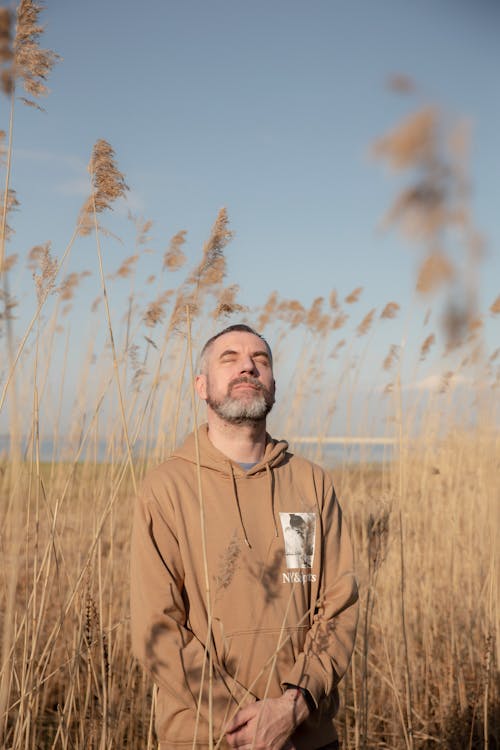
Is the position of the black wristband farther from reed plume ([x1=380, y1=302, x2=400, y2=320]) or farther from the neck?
reed plume ([x1=380, y1=302, x2=400, y2=320])

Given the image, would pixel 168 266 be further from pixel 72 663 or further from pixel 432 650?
pixel 432 650

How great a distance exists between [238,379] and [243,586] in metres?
0.54

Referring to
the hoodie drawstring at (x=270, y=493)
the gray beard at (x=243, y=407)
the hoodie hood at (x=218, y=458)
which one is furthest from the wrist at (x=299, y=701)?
the gray beard at (x=243, y=407)

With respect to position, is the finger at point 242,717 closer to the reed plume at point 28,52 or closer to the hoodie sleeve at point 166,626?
the hoodie sleeve at point 166,626

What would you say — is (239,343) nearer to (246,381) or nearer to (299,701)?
(246,381)

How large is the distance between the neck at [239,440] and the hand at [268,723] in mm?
590

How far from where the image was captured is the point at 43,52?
1.41 meters

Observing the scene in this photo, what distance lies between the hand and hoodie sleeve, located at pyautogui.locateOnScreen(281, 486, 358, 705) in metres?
0.05

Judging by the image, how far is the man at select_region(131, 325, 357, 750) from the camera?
1.46 meters

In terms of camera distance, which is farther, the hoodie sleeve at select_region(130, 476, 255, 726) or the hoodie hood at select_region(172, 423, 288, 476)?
the hoodie hood at select_region(172, 423, 288, 476)

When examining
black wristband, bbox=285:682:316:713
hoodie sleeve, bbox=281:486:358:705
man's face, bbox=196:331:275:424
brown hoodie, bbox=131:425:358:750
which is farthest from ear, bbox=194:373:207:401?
black wristband, bbox=285:682:316:713

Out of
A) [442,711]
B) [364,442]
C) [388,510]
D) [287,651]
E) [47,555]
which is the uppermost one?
[364,442]

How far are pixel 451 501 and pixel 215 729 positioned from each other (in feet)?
8.85

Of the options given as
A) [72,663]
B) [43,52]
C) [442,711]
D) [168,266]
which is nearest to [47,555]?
[72,663]
